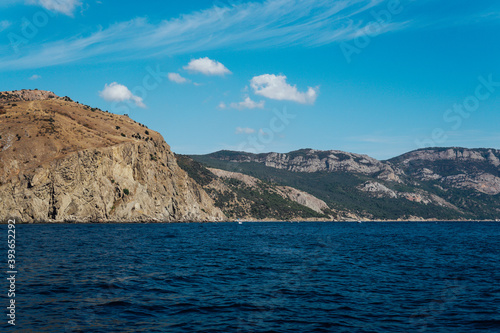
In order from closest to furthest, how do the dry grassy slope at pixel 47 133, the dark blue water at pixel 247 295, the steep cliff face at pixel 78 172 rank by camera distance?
the dark blue water at pixel 247 295, the steep cliff face at pixel 78 172, the dry grassy slope at pixel 47 133

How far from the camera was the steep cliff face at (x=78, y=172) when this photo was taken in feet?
342

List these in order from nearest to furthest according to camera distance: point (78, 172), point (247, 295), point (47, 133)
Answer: point (247, 295) < point (78, 172) < point (47, 133)

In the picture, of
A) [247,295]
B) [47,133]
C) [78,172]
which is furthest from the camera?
[47,133]

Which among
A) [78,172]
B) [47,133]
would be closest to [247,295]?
[78,172]

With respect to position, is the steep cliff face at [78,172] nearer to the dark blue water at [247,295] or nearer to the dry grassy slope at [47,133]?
the dry grassy slope at [47,133]

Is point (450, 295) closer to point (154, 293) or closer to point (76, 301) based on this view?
point (154, 293)

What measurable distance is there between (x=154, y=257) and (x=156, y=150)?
128503 millimetres

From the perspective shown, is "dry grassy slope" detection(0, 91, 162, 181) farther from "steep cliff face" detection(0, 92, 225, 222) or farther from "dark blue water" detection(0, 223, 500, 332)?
"dark blue water" detection(0, 223, 500, 332)

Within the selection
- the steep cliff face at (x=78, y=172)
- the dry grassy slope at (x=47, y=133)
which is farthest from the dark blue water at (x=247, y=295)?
the dry grassy slope at (x=47, y=133)

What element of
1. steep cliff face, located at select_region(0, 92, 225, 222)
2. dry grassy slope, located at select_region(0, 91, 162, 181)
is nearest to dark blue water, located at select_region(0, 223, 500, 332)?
steep cliff face, located at select_region(0, 92, 225, 222)

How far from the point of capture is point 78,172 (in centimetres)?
11275

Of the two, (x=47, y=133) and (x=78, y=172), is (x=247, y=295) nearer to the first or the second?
(x=78, y=172)

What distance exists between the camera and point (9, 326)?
15.7m

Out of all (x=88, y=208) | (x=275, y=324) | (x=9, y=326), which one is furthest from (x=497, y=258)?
(x=88, y=208)
